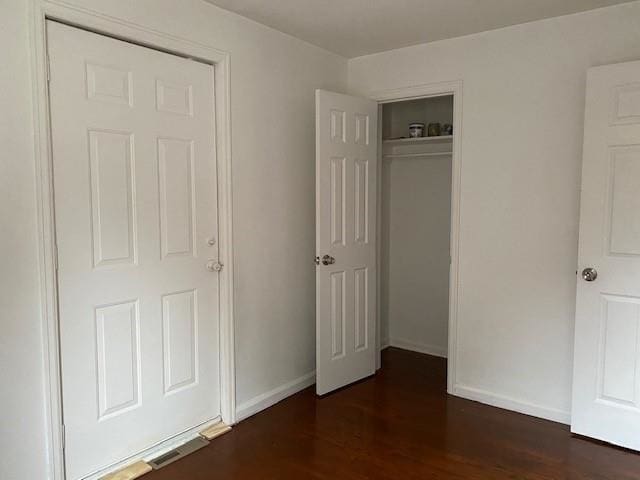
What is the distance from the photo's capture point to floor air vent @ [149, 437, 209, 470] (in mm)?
2469

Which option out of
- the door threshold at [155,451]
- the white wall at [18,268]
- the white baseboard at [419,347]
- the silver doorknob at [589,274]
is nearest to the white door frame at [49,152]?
the white wall at [18,268]

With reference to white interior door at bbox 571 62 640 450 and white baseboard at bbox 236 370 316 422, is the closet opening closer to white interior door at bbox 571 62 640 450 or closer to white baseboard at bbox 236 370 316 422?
white baseboard at bbox 236 370 316 422

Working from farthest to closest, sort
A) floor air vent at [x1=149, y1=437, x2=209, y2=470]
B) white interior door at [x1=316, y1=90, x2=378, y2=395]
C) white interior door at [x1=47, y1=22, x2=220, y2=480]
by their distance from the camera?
1. white interior door at [x1=316, y1=90, x2=378, y2=395]
2. floor air vent at [x1=149, y1=437, x2=209, y2=470]
3. white interior door at [x1=47, y1=22, x2=220, y2=480]

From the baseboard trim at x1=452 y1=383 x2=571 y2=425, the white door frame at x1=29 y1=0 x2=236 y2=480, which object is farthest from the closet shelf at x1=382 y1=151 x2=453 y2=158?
the white door frame at x1=29 y1=0 x2=236 y2=480

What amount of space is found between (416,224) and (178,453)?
2622mm

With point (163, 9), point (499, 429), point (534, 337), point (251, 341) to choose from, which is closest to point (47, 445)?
point (251, 341)

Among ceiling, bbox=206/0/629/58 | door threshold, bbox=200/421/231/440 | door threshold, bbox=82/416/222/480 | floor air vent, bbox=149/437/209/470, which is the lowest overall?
floor air vent, bbox=149/437/209/470

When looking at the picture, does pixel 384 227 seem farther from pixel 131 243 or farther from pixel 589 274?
pixel 131 243

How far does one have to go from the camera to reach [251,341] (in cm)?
303

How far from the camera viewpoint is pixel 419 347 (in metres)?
4.30

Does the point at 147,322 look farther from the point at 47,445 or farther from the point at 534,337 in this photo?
the point at 534,337

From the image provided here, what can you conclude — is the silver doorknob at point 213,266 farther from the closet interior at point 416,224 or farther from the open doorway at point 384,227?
the closet interior at point 416,224

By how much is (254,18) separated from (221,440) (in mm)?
2396

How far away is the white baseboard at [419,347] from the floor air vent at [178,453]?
2186 millimetres
